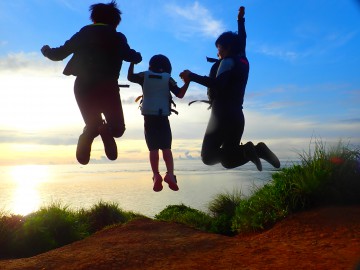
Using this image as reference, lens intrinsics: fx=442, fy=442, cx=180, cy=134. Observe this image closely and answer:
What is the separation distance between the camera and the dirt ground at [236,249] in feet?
26.8

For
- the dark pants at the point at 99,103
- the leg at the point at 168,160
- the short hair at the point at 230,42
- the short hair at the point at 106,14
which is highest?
the short hair at the point at 106,14

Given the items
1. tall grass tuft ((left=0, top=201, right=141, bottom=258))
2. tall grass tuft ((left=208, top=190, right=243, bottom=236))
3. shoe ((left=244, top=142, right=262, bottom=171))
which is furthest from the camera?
tall grass tuft ((left=208, top=190, right=243, bottom=236))

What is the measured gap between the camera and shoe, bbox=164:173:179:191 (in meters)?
6.12

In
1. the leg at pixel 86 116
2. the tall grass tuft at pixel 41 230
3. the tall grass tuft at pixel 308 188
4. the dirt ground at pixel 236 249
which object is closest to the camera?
the leg at pixel 86 116

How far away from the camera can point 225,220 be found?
15.8 meters

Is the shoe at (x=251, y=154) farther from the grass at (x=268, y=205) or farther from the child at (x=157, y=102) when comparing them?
the grass at (x=268, y=205)

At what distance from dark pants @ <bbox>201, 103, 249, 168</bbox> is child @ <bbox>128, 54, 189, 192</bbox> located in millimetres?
584

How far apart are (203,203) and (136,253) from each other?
9418 millimetres

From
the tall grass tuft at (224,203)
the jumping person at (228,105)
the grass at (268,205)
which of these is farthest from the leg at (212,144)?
the tall grass tuft at (224,203)

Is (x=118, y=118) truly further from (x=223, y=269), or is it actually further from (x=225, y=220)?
(x=225, y=220)

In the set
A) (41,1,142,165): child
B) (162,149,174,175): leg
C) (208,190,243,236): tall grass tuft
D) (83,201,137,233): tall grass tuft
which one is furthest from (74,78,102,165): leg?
(83,201,137,233): tall grass tuft

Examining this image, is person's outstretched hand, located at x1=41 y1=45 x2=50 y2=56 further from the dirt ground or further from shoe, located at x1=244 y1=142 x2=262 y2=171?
the dirt ground

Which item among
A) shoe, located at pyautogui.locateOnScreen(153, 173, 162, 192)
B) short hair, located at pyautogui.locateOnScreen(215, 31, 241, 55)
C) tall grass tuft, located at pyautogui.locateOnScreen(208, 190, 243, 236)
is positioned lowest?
tall grass tuft, located at pyautogui.locateOnScreen(208, 190, 243, 236)

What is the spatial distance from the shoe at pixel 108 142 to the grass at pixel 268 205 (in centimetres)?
678
